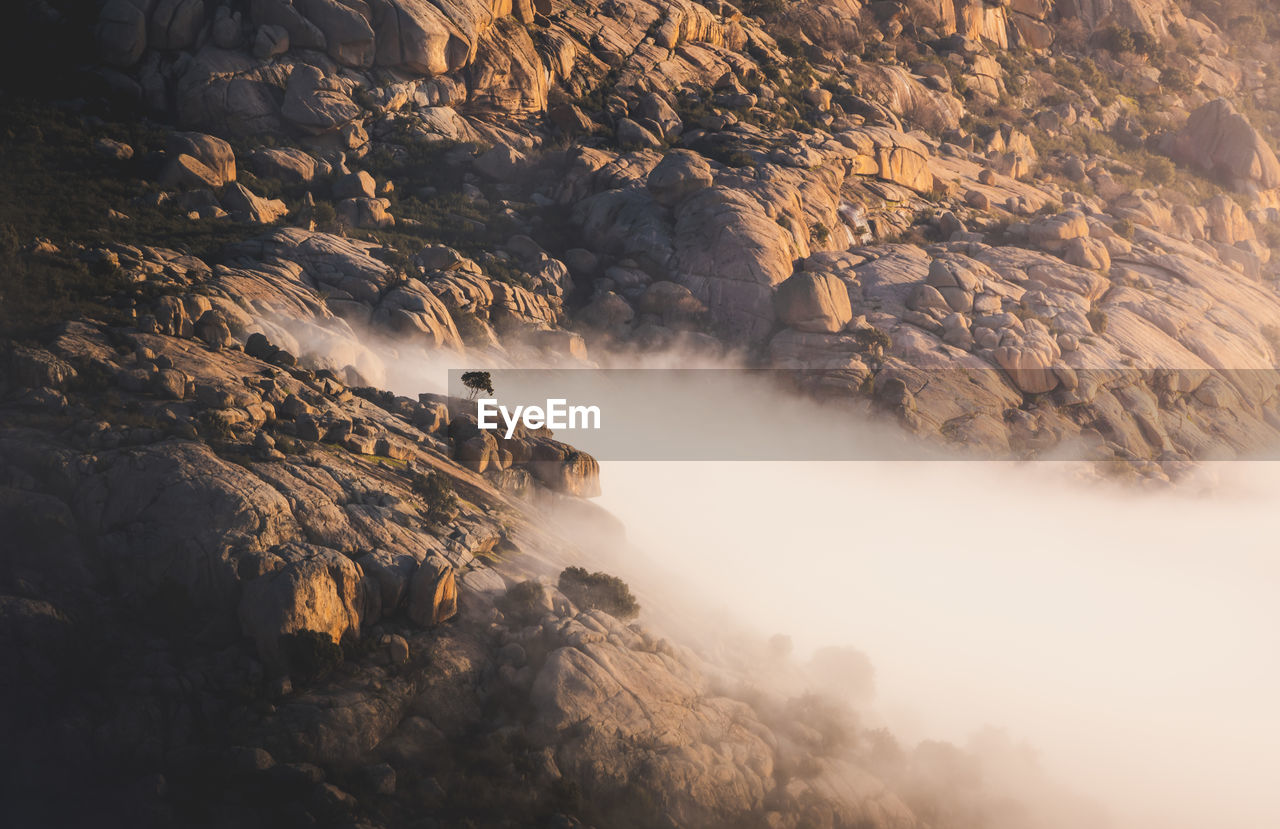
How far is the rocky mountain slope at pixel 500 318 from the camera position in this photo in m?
35.6

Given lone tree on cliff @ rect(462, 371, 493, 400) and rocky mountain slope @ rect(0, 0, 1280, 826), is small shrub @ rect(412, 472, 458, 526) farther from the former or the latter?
lone tree on cliff @ rect(462, 371, 493, 400)

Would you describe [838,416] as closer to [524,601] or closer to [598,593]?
[598,593]

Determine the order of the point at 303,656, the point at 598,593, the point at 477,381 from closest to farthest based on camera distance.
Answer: the point at 303,656 < the point at 598,593 < the point at 477,381

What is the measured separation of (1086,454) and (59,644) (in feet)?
241

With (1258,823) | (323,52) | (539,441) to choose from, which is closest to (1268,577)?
(1258,823)

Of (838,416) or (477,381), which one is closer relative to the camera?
(477,381)

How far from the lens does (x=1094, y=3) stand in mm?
147250

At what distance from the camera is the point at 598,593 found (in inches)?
1812

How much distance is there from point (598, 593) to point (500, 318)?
34.9 m

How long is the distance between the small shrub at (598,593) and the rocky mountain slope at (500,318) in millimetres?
265

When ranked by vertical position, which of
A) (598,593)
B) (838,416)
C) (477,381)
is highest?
(477,381)

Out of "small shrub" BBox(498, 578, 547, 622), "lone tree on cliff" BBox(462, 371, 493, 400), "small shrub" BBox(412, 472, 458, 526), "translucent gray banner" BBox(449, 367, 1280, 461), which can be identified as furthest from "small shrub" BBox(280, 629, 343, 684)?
"translucent gray banner" BBox(449, 367, 1280, 461)

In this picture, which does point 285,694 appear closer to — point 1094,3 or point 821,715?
point 821,715

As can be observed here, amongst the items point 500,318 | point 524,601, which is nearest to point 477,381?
point 500,318
